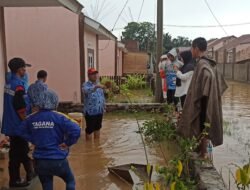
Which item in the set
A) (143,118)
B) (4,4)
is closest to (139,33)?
(143,118)

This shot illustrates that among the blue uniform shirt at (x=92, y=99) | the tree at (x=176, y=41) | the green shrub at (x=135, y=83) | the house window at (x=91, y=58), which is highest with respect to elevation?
the tree at (x=176, y=41)

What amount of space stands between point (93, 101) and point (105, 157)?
1383 millimetres

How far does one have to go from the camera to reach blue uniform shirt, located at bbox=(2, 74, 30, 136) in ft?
15.9

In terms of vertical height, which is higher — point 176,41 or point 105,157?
point 176,41

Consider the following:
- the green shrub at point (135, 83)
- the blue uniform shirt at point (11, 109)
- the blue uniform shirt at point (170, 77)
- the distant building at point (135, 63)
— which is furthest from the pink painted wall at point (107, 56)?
the blue uniform shirt at point (11, 109)

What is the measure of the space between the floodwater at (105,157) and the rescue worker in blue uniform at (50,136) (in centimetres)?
A: 127

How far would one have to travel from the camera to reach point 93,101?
7891mm

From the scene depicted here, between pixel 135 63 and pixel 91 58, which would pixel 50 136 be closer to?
pixel 91 58

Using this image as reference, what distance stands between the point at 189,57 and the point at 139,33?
56.0 m

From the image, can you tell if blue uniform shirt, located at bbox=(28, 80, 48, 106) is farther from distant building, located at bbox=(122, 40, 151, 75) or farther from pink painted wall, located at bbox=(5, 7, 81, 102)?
distant building, located at bbox=(122, 40, 151, 75)

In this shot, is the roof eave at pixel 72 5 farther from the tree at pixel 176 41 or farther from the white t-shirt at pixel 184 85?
the tree at pixel 176 41

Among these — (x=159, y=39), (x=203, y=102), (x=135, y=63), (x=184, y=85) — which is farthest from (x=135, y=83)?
(x=203, y=102)

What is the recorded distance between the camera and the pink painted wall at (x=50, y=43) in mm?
12297

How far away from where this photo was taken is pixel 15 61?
4832 mm
